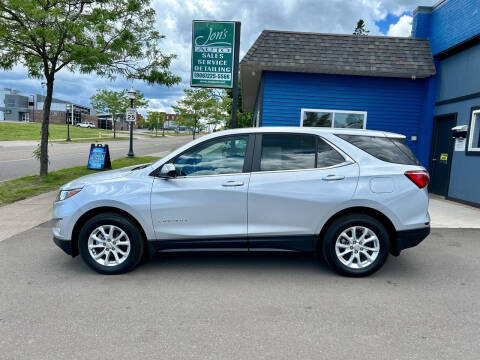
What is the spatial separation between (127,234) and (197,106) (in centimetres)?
3667

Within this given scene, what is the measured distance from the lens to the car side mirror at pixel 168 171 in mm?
3939

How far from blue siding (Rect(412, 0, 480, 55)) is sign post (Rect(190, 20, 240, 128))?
5897 millimetres

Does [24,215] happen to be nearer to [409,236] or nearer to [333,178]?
[333,178]

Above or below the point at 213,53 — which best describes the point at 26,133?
below

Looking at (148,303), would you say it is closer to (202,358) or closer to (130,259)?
(130,259)

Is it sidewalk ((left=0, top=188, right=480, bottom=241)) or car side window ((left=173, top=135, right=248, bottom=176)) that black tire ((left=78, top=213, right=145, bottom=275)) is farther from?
sidewalk ((left=0, top=188, right=480, bottom=241))

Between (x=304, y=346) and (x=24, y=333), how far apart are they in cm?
228

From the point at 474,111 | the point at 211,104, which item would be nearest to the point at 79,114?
the point at 211,104

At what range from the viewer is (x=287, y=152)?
4.18 metres

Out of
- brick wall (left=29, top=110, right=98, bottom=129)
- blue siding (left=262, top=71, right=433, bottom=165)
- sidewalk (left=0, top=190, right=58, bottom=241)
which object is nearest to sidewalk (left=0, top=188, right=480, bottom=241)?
sidewalk (left=0, top=190, right=58, bottom=241)

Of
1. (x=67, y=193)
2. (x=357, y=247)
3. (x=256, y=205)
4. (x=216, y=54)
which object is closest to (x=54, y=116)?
(x=216, y=54)

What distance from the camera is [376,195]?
13.1ft

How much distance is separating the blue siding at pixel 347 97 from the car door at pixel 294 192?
22.9 feet

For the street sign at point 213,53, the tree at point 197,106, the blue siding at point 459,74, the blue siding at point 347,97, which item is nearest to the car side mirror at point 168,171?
the street sign at point 213,53
